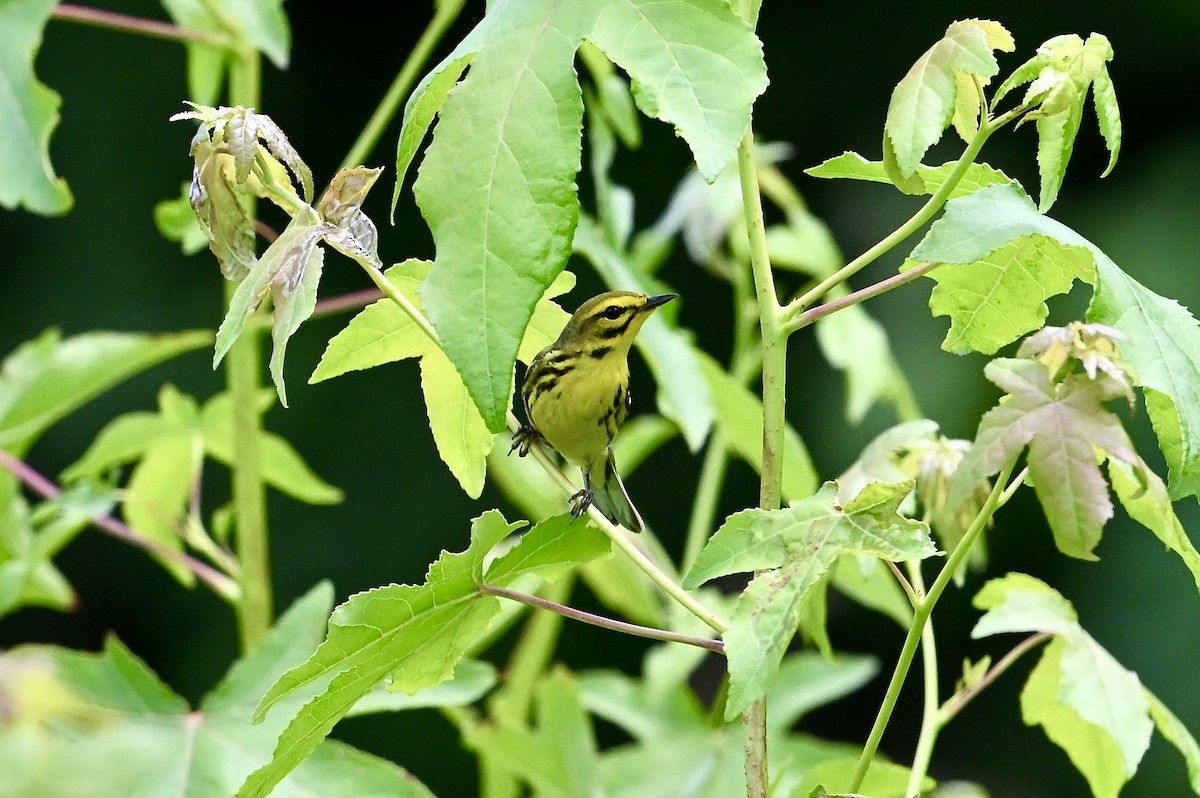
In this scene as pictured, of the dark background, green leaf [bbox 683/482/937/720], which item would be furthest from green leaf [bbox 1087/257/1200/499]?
the dark background

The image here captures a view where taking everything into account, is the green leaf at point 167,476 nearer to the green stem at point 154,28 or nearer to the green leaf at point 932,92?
the green stem at point 154,28

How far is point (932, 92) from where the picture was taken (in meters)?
0.59

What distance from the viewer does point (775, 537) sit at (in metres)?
0.59

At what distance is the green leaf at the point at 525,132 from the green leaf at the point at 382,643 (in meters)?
0.19

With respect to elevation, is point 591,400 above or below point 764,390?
below

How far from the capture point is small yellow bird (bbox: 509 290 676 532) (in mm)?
1181

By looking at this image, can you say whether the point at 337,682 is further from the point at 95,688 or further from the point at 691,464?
the point at 691,464

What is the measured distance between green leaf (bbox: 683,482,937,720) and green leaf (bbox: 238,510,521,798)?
132mm

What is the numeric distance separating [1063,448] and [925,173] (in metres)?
0.16

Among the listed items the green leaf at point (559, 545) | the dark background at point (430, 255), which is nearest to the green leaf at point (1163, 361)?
the green leaf at point (559, 545)

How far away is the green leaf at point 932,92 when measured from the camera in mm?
580

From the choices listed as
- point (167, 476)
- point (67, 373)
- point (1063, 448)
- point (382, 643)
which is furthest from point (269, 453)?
point (1063, 448)

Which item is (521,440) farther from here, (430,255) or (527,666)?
(430,255)

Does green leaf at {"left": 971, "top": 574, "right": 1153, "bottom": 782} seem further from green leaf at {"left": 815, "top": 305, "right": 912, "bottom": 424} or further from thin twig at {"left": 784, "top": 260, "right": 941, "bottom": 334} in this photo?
green leaf at {"left": 815, "top": 305, "right": 912, "bottom": 424}
